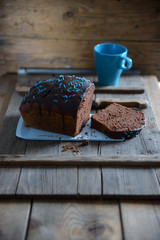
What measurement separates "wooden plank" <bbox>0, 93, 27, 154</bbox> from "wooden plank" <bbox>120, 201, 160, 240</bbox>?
55 cm

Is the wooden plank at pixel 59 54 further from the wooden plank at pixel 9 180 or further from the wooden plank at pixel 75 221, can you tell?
the wooden plank at pixel 75 221

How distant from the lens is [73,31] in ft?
5.74

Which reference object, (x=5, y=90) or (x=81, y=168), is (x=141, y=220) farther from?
(x=5, y=90)

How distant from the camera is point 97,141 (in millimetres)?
1234

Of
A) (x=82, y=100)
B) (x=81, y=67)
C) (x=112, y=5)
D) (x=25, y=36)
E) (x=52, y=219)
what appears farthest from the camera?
(x=81, y=67)

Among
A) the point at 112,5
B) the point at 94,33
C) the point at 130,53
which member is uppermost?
the point at 112,5

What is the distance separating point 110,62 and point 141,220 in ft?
3.19

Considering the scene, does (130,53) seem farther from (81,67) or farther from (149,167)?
(149,167)

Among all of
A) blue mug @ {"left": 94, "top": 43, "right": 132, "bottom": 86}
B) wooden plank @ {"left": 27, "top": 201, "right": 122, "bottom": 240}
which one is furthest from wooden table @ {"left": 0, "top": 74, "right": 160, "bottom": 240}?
blue mug @ {"left": 94, "top": 43, "right": 132, "bottom": 86}

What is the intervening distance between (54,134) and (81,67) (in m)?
0.80

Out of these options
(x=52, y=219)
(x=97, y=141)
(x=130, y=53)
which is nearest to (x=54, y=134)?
(x=97, y=141)

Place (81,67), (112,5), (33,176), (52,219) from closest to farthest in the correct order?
(52,219)
(33,176)
(112,5)
(81,67)

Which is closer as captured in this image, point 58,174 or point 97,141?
point 58,174

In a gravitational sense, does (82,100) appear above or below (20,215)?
above
